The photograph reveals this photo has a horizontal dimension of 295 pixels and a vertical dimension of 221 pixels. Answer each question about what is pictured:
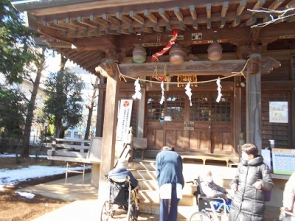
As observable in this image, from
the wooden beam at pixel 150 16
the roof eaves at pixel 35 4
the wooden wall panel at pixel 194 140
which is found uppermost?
the roof eaves at pixel 35 4

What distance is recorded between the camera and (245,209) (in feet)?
10.7

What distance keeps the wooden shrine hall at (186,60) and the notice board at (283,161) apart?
2.06 feet

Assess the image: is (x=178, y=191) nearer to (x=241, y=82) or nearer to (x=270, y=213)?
(x=270, y=213)

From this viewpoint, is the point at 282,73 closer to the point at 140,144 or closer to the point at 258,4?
the point at 258,4

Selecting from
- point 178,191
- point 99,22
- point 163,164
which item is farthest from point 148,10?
point 178,191

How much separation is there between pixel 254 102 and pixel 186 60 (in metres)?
1.79

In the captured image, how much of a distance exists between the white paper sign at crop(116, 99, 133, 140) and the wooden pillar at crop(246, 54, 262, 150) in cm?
450

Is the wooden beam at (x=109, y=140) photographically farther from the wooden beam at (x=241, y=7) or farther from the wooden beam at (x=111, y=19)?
the wooden beam at (x=241, y=7)

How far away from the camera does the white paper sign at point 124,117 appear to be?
837 centimetres

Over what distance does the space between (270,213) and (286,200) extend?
120 inches

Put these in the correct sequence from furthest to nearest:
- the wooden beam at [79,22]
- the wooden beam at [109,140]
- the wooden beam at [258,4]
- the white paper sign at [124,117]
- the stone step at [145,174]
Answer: the white paper sign at [124,117] < the stone step at [145,174] < the wooden beam at [109,140] < the wooden beam at [79,22] < the wooden beam at [258,4]

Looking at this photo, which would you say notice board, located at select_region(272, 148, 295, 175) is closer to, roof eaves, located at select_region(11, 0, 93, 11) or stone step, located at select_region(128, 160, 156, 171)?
stone step, located at select_region(128, 160, 156, 171)

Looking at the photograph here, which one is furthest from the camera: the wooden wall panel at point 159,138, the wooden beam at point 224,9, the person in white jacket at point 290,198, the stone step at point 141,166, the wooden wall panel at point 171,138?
the wooden wall panel at point 159,138

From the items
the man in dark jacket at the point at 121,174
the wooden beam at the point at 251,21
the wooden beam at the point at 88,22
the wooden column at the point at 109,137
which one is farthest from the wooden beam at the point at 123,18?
the man in dark jacket at the point at 121,174
